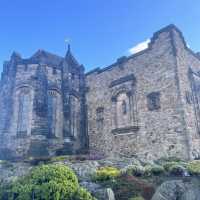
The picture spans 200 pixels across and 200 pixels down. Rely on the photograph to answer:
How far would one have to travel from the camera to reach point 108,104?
73.4 feet

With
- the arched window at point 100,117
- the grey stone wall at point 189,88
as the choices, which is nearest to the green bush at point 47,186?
the grey stone wall at point 189,88

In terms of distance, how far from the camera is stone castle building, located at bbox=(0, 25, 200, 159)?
711 inches

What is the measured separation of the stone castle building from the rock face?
691 cm

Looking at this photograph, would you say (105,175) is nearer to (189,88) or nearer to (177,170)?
(177,170)

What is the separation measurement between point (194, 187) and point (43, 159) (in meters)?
11.2

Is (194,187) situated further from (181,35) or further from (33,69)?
(33,69)

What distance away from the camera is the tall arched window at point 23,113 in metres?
21.2

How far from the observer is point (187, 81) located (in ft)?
62.0

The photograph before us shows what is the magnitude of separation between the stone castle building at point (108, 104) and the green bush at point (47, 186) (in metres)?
9.62

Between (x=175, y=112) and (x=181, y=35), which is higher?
(x=181, y=35)

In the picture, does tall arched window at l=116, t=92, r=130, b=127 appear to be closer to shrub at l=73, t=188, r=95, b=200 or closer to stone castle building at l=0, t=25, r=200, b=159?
stone castle building at l=0, t=25, r=200, b=159

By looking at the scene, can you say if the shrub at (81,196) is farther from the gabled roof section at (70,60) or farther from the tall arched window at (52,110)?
the gabled roof section at (70,60)

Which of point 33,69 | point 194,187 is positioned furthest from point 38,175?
point 33,69

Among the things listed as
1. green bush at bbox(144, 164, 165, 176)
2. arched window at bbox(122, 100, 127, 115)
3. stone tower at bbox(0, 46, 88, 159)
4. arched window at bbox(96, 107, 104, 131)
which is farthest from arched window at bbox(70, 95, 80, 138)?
green bush at bbox(144, 164, 165, 176)
